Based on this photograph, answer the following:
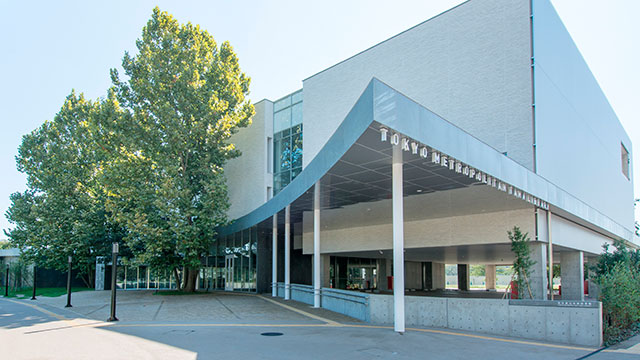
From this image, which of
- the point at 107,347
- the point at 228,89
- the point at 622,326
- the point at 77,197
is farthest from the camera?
the point at 77,197

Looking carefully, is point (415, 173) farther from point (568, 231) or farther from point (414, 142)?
point (568, 231)

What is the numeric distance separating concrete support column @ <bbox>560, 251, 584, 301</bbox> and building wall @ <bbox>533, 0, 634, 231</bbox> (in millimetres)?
3239

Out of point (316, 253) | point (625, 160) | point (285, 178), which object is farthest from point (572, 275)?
point (625, 160)

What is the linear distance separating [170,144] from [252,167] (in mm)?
7245

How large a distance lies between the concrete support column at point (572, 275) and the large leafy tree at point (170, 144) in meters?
19.5

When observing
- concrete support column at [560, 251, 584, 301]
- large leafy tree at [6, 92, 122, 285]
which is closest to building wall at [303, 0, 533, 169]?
concrete support column at [560, 251, 584, 301]

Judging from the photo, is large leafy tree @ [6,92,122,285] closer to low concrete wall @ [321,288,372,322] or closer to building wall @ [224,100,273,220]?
building wall @ [224,100,273,220]

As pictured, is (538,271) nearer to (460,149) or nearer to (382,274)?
(460,149)

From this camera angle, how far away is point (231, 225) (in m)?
28.8

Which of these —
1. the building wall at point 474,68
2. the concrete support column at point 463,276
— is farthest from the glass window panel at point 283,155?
the concrete support column at point 463,276

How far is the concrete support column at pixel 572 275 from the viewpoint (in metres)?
23.6

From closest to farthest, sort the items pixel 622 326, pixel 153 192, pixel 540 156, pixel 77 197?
pixel 622 326, pixel 540 156, pixel 153 192, pixel 77 197

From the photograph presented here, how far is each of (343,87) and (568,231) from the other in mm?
14479

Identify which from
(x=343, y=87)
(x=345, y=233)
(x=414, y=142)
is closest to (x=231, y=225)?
(x=345, y=233)
